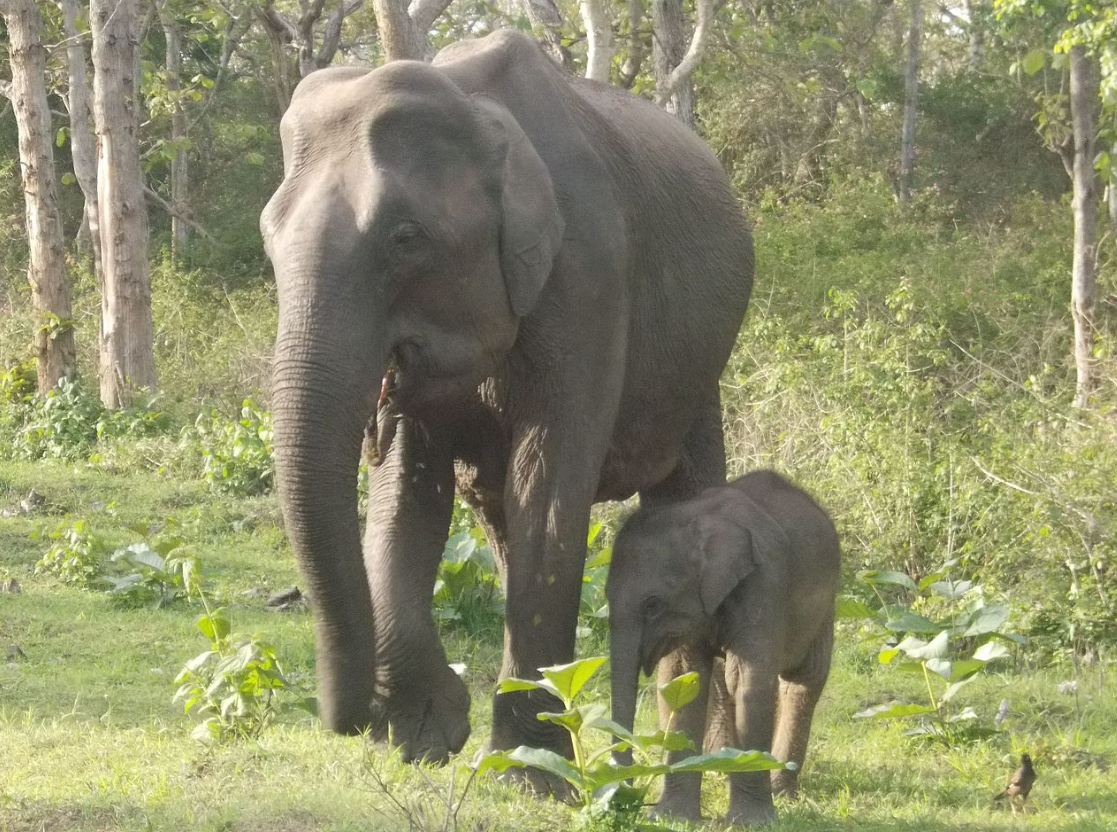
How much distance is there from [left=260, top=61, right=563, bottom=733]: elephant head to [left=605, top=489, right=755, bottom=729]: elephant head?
37.4 inches

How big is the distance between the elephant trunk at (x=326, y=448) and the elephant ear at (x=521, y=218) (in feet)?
1.79

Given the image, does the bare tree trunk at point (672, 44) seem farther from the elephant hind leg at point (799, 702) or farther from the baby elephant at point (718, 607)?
the baby elephant at point (718, 607)

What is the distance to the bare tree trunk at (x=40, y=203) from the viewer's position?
53.2ft

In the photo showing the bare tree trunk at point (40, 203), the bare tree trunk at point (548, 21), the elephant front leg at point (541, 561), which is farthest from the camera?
the bare tree trunk at point (40, 203)

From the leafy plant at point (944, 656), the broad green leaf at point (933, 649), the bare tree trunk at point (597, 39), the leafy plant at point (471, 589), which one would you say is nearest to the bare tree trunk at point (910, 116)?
the bare tree trunk at point (597, 39)

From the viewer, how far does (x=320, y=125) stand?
4.68 meters

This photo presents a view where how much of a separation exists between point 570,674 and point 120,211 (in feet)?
42.0

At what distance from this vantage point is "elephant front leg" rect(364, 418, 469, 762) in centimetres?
523

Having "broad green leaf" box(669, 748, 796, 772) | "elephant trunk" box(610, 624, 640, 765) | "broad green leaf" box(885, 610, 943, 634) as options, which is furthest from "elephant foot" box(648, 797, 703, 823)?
"broad green leaf" box(885, 610, 943, 634)

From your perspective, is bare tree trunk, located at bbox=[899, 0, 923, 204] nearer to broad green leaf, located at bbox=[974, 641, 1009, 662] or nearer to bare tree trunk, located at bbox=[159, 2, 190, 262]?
bare tree trunk, located at bbox=[159, 2, 190, 262]

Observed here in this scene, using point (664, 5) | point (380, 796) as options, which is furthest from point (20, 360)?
point (380, 796)

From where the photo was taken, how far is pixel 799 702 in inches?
239

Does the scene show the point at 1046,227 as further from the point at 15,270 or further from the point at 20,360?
the point at 15,270

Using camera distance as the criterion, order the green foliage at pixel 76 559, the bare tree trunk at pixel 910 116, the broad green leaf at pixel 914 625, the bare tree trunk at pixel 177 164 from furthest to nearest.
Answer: the bare tree trunk at pixel 177 164, the bare tree trunk at pixel 910 116, the green foliage at pixel 76 559, the broad green leaf at pixel 914 625
